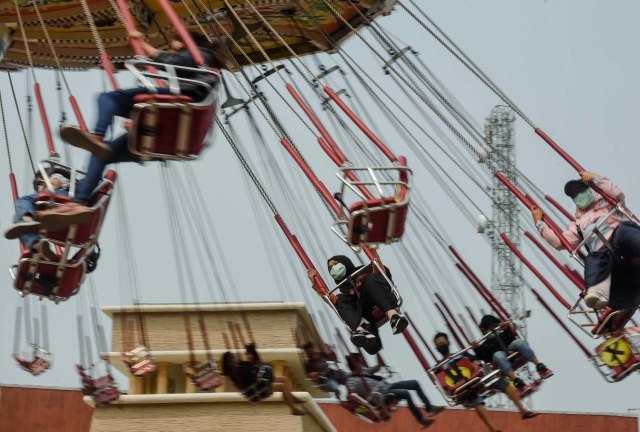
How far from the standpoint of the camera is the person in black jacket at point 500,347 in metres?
16.9

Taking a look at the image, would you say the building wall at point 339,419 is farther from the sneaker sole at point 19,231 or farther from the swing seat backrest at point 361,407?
the sneaker sole at point 19,231

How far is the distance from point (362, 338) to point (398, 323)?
46 cm

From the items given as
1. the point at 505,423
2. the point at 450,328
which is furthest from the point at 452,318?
the point at 505,423

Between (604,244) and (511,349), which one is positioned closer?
(604,244)

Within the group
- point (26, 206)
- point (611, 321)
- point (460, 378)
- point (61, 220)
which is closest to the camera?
point (61, 220)

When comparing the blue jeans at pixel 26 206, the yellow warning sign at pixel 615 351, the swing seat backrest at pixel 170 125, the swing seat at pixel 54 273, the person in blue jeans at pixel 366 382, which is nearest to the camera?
the swing seat backrest at pixel 170 125

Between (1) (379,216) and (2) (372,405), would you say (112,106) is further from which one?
(2) (372,405)

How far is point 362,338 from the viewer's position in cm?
1590

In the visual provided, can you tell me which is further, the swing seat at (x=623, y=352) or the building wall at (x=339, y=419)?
the building wall at (x=339, y=419)

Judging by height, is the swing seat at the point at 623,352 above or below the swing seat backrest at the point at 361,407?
below

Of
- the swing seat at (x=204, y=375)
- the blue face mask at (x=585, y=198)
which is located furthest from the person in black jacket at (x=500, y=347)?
the swing seat at (x=204, y=375)

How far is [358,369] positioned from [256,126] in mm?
2946

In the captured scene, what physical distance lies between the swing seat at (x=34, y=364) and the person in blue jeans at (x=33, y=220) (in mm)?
1857

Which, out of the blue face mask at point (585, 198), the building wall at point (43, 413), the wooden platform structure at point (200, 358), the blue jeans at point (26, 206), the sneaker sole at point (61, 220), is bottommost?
the blue face mask at point (585, 198)
